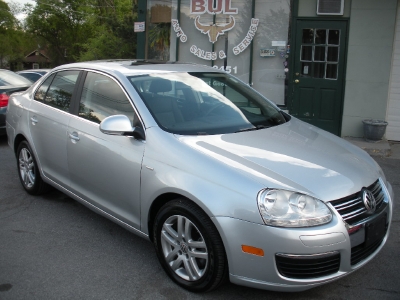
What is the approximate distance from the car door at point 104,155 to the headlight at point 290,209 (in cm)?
111

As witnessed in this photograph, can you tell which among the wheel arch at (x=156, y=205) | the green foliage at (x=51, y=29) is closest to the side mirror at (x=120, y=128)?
the wheel arch at (x=156, y=205)

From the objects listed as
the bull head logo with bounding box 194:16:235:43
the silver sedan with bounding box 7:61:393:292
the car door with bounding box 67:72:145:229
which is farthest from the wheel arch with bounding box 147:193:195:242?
the bull head logo with bounding box 194:16:235:43

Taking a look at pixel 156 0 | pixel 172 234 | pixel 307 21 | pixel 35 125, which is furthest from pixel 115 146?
pixel 156 0

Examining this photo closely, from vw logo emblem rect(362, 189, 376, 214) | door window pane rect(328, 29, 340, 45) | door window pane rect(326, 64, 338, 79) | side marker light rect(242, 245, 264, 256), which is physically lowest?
side marker light rect(242, 245, 264, 256)

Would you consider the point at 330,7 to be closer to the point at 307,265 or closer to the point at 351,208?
the point at 351,208

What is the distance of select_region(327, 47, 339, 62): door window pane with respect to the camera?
910 centimetres

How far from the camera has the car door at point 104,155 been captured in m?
3.68

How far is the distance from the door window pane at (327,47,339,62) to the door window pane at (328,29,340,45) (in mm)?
Answer: 114

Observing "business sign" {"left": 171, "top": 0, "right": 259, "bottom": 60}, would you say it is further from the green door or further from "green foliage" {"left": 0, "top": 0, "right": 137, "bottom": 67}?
"green foliage" {"left": 0, "top": 0, "right": 137, "bottom": 67}

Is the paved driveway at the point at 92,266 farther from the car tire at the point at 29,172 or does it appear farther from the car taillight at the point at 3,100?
the car taillight at the point at 3,100

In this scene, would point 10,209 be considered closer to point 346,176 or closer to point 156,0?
point 346,176

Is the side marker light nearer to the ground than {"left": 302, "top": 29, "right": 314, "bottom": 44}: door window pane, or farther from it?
nearer to the ground

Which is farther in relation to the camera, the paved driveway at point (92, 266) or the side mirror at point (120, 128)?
the side mirror at point (120, 128)

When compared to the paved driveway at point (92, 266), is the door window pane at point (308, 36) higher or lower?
higher
